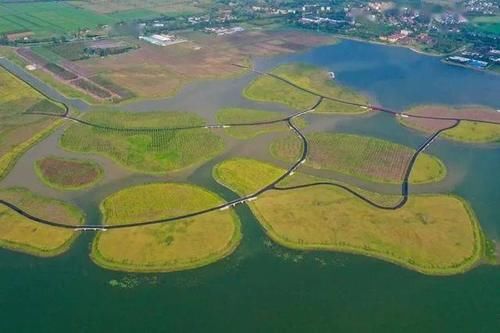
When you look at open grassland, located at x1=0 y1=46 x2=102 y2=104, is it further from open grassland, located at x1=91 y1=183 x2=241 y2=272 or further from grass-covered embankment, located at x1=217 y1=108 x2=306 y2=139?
open grassland, located at x1=91 y1=183 x2=241 y2=272

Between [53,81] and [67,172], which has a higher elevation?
[53,81]

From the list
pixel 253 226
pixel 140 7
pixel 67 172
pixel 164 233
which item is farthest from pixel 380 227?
pixel 140 7

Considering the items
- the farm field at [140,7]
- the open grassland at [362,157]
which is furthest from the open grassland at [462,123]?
the farm field at [140,7]

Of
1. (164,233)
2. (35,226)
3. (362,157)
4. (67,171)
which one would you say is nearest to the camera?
(164,233)

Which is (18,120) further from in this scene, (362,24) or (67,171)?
(362,24)

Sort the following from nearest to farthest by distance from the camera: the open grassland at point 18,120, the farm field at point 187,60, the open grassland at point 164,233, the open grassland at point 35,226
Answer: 1. the open grassland at point 164,233
2. the open grassland at point 35,226
3. the open grassland at point 18,120
4. the farm field at point 187,60

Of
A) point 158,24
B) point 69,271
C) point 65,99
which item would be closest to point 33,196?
point 69,271

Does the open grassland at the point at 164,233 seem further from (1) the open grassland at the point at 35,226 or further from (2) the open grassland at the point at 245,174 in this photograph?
(2) the open grassland at the point at 245,174
